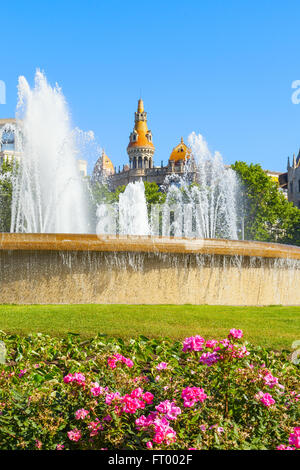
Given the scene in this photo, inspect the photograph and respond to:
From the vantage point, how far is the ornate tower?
116 metres

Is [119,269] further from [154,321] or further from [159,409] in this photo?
[159,409]

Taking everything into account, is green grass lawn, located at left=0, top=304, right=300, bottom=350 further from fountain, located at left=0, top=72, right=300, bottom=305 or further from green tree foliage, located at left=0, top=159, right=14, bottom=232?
green tree foliage, located at left=0, top=159, right=14, bottom=232

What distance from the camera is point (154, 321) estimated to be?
7586 mm

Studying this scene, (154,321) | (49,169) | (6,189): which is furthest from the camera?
(6,189)

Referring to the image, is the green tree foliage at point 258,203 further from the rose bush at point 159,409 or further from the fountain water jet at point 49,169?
the rose bush at point 159,409

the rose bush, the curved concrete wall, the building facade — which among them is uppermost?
the building facade

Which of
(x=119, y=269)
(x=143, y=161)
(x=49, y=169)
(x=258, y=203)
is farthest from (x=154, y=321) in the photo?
(x=143, y=161)

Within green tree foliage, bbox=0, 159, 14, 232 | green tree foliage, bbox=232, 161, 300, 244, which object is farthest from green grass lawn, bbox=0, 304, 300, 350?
green tree foliage, bbox=232, 161, 300, 244

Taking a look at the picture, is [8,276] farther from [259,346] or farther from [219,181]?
[219,181]

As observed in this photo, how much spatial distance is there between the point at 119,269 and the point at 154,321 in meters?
2.18

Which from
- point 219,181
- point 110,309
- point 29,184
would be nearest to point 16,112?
point 29,184

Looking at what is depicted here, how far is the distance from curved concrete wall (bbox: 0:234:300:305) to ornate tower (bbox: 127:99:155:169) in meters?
106

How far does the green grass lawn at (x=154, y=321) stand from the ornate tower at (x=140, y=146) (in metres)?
107

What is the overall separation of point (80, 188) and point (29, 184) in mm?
1962
